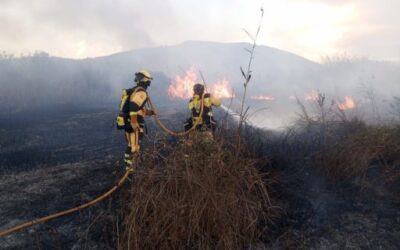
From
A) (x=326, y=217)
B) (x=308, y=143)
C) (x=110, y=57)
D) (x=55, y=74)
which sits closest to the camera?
(x=326, y=217)

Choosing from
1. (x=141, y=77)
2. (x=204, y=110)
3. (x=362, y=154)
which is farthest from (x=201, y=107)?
(x=362, y=154)

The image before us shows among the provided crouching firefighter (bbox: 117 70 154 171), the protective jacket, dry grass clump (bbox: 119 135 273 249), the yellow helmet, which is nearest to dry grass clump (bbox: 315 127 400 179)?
the protective jacket

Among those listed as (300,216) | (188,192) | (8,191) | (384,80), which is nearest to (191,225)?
(188,192)

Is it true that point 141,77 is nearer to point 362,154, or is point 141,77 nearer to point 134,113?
point 134,113

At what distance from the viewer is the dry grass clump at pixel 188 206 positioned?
4.17 meters

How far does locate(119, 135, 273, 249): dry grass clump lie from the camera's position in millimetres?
4168

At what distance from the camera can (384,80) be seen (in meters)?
26.4

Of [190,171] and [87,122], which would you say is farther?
[87,122]

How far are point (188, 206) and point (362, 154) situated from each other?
12.1ft

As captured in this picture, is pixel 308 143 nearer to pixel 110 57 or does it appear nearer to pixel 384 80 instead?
pixel 384 80

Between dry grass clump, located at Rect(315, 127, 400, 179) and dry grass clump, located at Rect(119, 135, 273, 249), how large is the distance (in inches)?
107

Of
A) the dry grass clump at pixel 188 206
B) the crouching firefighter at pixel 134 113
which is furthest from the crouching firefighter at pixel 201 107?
the dry grass clump at pixel 188 206

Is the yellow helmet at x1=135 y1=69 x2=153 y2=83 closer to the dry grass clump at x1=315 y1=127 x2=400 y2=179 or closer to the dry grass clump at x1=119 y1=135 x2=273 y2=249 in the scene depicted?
the dry grass clump at x1=119 y1=135 x2=273 y2=249

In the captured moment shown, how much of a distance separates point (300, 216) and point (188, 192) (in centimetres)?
207
